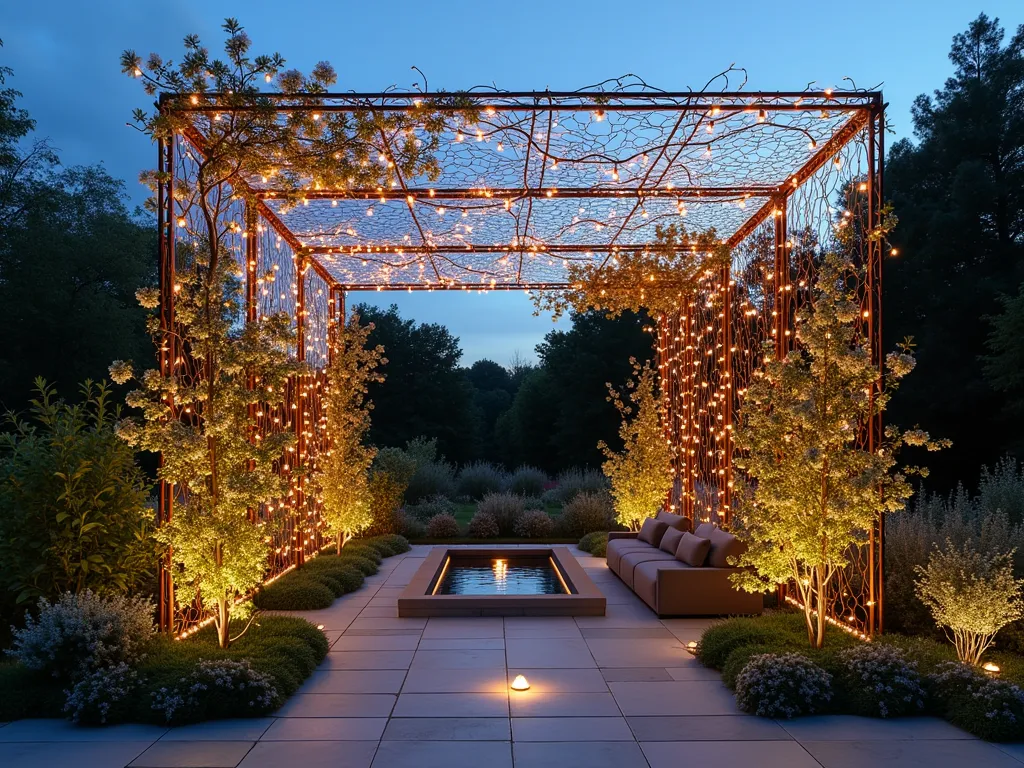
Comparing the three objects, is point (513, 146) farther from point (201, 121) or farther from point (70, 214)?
point (70, 214)

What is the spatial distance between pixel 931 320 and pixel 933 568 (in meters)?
13.9

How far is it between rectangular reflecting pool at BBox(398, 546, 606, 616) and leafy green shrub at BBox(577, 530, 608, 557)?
0.71 meters

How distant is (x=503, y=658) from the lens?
595cm

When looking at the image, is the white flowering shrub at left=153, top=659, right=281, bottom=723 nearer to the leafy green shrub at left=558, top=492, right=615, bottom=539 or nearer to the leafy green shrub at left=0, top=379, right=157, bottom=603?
the leafy green shrub at left=0, top=379, right=157, bottom=603

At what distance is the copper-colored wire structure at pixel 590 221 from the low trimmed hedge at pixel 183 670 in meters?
0.62

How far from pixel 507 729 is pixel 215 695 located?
5.61 feet

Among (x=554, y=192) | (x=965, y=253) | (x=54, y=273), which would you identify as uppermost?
(x=965, y=253)

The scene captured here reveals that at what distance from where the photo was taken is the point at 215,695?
457 cm

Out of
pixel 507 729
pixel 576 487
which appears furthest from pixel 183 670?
pixel 576 487

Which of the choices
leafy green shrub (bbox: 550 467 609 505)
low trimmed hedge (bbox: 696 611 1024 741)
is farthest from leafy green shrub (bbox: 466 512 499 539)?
low trimmed hedge (bbox: 696 611 1024 741)

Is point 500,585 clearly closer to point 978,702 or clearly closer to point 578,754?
point 578,754

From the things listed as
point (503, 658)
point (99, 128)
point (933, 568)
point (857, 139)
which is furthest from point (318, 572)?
point (99, 128)

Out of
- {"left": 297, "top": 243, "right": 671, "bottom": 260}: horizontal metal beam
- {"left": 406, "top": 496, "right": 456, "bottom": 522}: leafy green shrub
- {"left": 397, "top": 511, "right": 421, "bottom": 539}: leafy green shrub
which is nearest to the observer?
{"left": 297, "top": 243, "right": 671, "bottom": 260}: horizontal metal beam

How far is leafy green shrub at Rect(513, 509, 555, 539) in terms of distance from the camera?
13.2 meters
